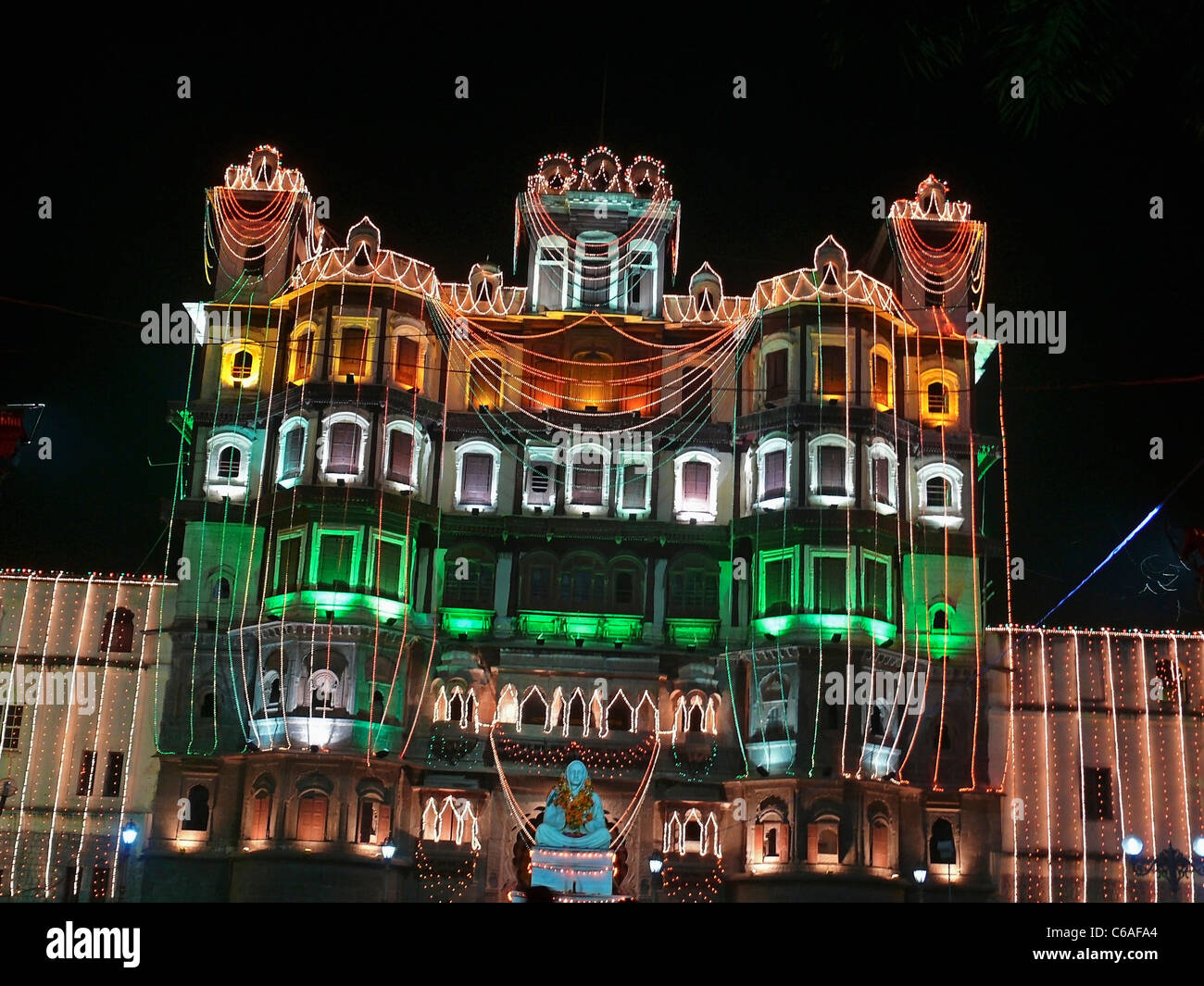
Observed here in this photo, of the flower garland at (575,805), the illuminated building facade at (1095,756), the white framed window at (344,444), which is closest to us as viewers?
the flower garland at (575,805)

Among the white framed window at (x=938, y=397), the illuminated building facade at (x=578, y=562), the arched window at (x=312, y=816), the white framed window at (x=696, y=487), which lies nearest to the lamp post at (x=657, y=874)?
the illuminated building facade at (x=578, y=562)

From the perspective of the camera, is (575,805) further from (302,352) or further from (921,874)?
(302,352)

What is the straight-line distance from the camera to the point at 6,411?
85.6ft

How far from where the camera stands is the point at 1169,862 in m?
47.1

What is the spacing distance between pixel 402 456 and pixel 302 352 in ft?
18.8

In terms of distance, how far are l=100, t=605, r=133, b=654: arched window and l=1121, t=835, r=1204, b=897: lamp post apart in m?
35.7

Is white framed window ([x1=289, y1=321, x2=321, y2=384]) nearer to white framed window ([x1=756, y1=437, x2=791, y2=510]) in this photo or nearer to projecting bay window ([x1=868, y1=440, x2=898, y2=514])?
white framed window ([x1=756, y1=437, x2=791, y2=510])

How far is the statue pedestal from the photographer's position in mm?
36062

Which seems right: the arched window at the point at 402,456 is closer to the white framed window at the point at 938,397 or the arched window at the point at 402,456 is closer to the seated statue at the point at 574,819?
the seated statue at the point at 574,819

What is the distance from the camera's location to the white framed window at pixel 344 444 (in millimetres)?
49000

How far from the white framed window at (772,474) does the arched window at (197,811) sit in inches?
851
